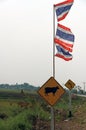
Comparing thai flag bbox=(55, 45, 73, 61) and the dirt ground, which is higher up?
thai flag bbox=(55, 45, 73, 61)

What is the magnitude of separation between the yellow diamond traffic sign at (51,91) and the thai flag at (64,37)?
3.64 metres

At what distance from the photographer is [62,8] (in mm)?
22188

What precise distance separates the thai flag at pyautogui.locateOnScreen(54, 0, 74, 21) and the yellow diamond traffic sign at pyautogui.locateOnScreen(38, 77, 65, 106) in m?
5.04

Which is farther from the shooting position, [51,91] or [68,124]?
[68,124]

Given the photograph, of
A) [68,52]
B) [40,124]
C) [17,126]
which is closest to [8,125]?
[17,126]

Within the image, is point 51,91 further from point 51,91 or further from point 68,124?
point 68,124

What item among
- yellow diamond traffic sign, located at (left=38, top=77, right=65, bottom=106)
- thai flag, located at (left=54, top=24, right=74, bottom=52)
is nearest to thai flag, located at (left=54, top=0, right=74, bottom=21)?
thai flag, located at (left=54, top=24, right=74, bottom=52)

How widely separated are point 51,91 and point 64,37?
440cm

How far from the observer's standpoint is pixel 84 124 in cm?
2569

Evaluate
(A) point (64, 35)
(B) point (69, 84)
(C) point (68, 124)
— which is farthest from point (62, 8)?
(B) point (69, 84)

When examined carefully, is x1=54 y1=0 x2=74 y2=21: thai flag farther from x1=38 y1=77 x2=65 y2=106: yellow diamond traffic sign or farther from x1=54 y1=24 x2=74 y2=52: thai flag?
x1=38 y1=77 x2=65 y2=106: yellow diamond traffic sign

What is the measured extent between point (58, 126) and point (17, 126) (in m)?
3.15

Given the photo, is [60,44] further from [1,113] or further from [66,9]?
[1,113]

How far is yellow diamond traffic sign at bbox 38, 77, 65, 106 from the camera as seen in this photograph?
1762 cm
